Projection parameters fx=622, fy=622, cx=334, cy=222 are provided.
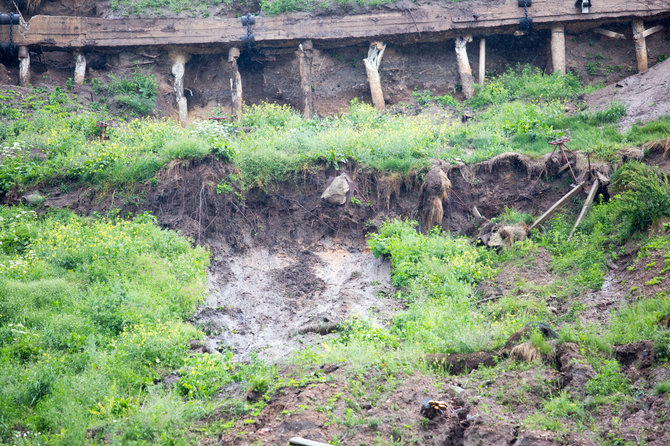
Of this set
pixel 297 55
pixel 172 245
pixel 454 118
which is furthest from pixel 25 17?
pixel 454 118

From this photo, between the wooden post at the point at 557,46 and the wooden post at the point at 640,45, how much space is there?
2.12 metres

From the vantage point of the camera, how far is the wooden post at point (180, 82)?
1914 cm

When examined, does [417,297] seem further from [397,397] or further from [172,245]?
[172,245]

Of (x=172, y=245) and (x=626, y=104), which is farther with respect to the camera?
(x=626, y=104)

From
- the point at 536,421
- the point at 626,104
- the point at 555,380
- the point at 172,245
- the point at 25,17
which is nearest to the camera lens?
the point at 536,421

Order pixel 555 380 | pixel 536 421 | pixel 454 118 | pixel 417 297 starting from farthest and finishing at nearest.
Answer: pixel 454 118 < pixel 417 297 < pixel 555 380 < pixel 536 421

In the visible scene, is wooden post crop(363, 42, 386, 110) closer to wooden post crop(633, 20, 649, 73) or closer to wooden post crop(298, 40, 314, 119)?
wooden post crop(298, 40, 314, 119)

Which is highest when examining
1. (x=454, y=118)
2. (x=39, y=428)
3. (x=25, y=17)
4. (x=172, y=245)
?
(x=25, y=17)

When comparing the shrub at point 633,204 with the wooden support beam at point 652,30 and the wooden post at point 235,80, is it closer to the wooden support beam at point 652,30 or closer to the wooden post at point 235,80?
the wooden support beam at point 652,30

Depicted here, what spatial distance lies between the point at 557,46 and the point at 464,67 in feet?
9.50

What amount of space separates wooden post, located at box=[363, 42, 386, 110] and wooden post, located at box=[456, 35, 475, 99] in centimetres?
238

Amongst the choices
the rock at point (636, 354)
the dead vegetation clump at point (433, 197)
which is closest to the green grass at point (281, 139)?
the dead vegetation clump at point (433, 197)

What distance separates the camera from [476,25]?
19266 millimetres

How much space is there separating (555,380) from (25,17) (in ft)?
66.3
